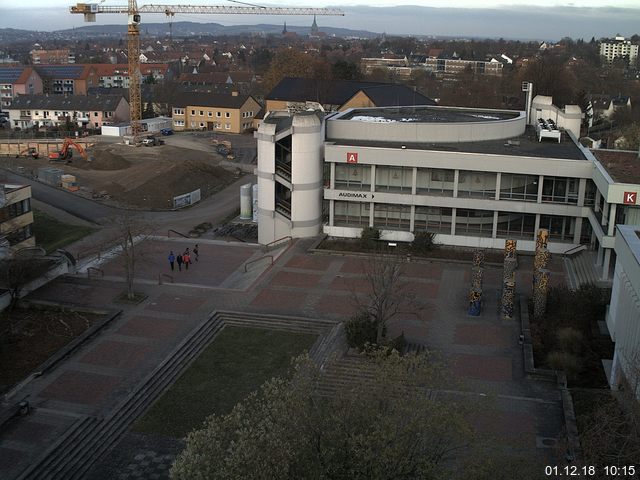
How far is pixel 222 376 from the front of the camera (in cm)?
2514

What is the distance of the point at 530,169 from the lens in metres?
38.3

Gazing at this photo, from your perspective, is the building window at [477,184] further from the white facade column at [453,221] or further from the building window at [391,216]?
the building window at [391,216]

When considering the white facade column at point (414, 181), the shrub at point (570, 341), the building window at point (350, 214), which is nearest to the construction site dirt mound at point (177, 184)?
the building window at point (350, 214)

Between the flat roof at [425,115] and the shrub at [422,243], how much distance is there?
968cm

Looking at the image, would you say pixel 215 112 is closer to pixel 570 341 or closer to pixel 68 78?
pixel 68 78

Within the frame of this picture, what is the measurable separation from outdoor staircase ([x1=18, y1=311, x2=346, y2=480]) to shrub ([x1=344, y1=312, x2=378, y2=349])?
692mm

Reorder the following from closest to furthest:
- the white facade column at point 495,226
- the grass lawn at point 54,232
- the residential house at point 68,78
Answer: the white facade column at point 495,226
the grass lawn at point 54,232
the residential house at point 68,78

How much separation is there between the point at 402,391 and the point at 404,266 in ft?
74.9

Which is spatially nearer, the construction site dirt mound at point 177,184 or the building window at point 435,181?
the building window at point 435,181

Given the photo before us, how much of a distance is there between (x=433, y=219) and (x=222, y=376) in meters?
19.7

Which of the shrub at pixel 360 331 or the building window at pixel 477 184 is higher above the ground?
the building window at pixel 477 184

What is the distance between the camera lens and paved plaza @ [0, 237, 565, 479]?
21156 millimetres

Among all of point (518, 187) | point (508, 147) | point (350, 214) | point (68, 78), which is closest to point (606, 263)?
point (518, 187)

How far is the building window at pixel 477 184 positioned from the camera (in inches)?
1561
